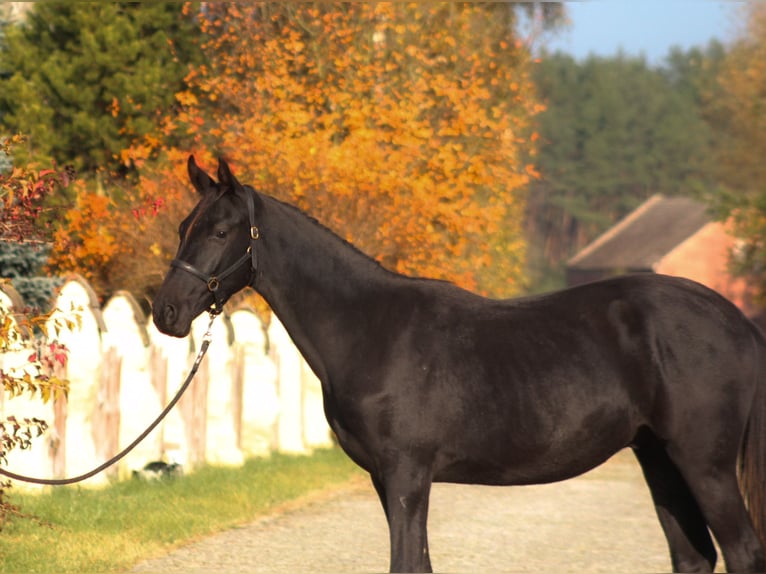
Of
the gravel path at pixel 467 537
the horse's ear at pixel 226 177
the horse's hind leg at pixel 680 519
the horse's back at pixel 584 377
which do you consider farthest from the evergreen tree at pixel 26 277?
the horse's hind leg at pixel 680 519

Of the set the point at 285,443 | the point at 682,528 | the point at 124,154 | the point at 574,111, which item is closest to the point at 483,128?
the point at 124,154

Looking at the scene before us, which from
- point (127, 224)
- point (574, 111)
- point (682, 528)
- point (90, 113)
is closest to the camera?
point (682, 528)

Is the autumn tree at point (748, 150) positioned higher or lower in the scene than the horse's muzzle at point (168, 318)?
higher

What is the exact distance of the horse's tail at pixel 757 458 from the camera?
703cm

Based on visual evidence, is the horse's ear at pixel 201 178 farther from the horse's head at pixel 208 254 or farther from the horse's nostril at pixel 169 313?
the horse's nostril at pixel 169 313

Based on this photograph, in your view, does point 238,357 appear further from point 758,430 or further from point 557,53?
point 557,53

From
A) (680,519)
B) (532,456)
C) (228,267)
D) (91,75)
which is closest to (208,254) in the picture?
(228,267)

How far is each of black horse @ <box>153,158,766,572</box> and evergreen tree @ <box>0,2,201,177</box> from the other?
1716 cm

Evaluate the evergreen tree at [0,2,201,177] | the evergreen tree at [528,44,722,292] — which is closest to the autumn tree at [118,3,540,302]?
the evergreen tree at [0,2,201,177]

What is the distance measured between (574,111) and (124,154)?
293ft

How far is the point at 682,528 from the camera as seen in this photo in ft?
24.5

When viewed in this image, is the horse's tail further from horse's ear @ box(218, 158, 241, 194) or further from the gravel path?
the gravel path

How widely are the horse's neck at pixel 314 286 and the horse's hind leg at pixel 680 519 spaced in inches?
71.1

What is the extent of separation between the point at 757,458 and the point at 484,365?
157 cm
